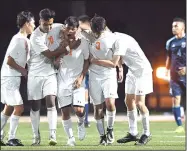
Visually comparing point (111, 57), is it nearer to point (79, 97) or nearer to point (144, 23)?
point (79, 97)

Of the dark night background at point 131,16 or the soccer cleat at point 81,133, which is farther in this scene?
the dark night background at point 131,16

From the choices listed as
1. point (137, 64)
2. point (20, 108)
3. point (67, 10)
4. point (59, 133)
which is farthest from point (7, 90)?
point (67, 10)

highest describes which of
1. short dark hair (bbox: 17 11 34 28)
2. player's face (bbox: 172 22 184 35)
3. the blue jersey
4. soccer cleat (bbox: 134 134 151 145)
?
short dark hair (bbox: 17 11 34 28)

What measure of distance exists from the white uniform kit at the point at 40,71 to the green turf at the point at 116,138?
2.70 ft

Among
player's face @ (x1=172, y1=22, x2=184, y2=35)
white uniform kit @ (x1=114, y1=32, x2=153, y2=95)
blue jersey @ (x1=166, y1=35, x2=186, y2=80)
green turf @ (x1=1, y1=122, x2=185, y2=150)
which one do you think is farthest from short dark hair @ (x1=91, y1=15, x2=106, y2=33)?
blue jersey @ (x1=166, y1=35, x2=186, y2=80)

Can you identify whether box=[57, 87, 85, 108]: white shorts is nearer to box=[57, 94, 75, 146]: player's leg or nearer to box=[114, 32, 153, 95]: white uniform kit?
box=[57, 94, 75, 146]: player's leg

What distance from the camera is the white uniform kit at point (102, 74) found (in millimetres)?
12242

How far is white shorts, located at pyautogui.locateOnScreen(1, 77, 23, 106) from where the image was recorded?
1241 centimetres

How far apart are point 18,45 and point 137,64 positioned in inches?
75.4

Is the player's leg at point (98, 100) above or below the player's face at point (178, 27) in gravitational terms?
below

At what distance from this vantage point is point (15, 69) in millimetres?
12289

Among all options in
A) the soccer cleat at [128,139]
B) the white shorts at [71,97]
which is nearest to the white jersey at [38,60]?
the white shorts at [71,97]

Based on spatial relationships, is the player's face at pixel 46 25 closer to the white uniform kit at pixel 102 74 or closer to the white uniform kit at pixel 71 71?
the white uniform kit at pixel 71 71

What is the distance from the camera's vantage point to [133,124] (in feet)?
42.8
